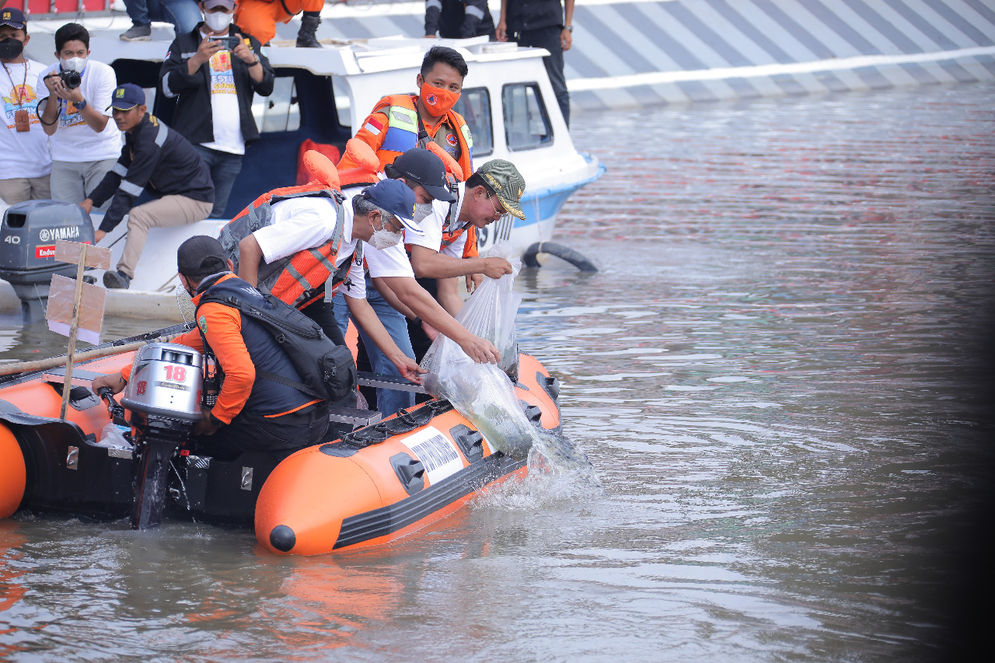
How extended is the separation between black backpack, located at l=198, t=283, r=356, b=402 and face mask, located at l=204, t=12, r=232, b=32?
4409mm

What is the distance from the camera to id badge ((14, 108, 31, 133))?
986cm

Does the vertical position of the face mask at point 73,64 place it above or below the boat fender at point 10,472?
above

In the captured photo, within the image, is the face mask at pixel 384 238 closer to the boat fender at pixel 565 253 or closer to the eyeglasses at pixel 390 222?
the eyeglasses at pixel 390 222

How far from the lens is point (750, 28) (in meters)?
27.4

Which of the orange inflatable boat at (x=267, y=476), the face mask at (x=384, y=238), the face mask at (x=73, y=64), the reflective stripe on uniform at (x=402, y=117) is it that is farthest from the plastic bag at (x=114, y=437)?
the face mask at (x=73, y=64)

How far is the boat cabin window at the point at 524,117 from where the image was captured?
11.9 metres

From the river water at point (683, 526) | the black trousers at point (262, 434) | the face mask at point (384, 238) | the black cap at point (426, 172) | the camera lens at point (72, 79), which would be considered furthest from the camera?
the camera lens at point (72, 79)

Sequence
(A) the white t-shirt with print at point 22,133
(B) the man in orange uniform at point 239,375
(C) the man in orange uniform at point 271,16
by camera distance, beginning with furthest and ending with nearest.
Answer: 1. (C) the man in orange uniform at point 271,16
2. (A) the white t-shirt with print at point 22,133
3. (B) the man in orange uniform at point 239,375

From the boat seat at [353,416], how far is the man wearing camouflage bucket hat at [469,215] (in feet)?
2.27

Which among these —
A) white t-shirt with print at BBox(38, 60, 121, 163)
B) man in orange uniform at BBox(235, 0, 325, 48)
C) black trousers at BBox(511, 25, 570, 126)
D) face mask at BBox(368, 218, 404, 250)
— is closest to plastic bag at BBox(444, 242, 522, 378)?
face mask at BBox(368, 218, 404, 250)

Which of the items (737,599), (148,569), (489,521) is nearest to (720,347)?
(489,521)

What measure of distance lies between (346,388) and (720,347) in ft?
13.9

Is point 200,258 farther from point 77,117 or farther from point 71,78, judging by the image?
point 77,117

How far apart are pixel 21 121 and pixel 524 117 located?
424 centimetres
